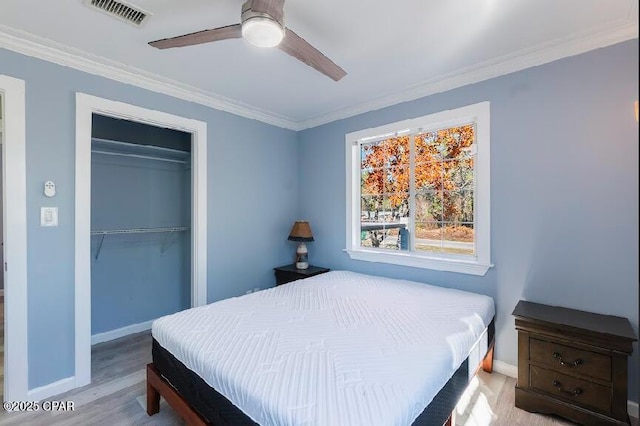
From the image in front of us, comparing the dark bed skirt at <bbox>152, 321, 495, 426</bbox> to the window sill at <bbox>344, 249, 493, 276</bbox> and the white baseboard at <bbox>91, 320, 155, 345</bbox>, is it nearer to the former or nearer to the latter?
the window sill at <bbox>344, 249, 493, 276</bbox>

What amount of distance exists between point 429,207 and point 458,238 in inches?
15.2

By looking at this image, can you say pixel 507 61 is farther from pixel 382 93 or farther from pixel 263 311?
pixel 263 311

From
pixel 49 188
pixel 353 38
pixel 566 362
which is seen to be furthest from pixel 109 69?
pixel 566 362

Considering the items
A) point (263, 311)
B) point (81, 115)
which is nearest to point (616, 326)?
point (263, 311)

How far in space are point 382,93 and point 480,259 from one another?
1762 mm

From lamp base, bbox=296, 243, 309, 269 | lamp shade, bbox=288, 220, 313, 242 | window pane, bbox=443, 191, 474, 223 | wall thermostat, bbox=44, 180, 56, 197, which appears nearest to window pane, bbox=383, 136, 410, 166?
window pane, bbox=443, 191, 474, 223

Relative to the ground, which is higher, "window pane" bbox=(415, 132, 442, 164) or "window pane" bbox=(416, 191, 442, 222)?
"window pane" bbox=(415, 132, 442, 164)

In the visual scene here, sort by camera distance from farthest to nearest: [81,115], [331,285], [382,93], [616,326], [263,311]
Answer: [382,93], [331,285], [81,115], [263,311], [616,326]

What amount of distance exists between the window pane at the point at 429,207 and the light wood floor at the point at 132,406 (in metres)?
1.35

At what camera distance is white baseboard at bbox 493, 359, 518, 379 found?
2.42 metres

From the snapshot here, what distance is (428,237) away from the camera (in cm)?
302

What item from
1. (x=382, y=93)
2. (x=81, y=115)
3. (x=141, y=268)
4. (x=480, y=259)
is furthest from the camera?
(x=141, y=268)

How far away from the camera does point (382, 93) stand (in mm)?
3068

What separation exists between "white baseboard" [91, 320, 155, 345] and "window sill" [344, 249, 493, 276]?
2.39 metres
